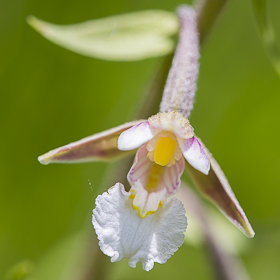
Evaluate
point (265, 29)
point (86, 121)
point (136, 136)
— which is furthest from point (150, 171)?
point (86, 121)

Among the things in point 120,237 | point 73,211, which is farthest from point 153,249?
point 73,211

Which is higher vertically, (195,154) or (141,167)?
(195,154)

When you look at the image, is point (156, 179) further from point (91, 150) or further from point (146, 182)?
point (91, 150)

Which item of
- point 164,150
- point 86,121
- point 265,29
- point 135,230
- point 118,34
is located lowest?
point 86,121

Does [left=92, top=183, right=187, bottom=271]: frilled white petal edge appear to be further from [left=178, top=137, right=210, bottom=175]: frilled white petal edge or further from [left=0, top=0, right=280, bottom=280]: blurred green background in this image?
[left=0, top=0, right=280, bottom=280]: blurred green background

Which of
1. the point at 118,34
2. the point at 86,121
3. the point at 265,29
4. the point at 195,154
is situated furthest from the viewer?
the point at 86,121

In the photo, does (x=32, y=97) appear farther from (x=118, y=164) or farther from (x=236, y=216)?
(x=236, y=216)

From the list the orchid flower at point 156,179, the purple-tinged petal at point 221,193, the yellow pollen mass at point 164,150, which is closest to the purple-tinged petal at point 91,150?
the orchid flower at point 156,179
